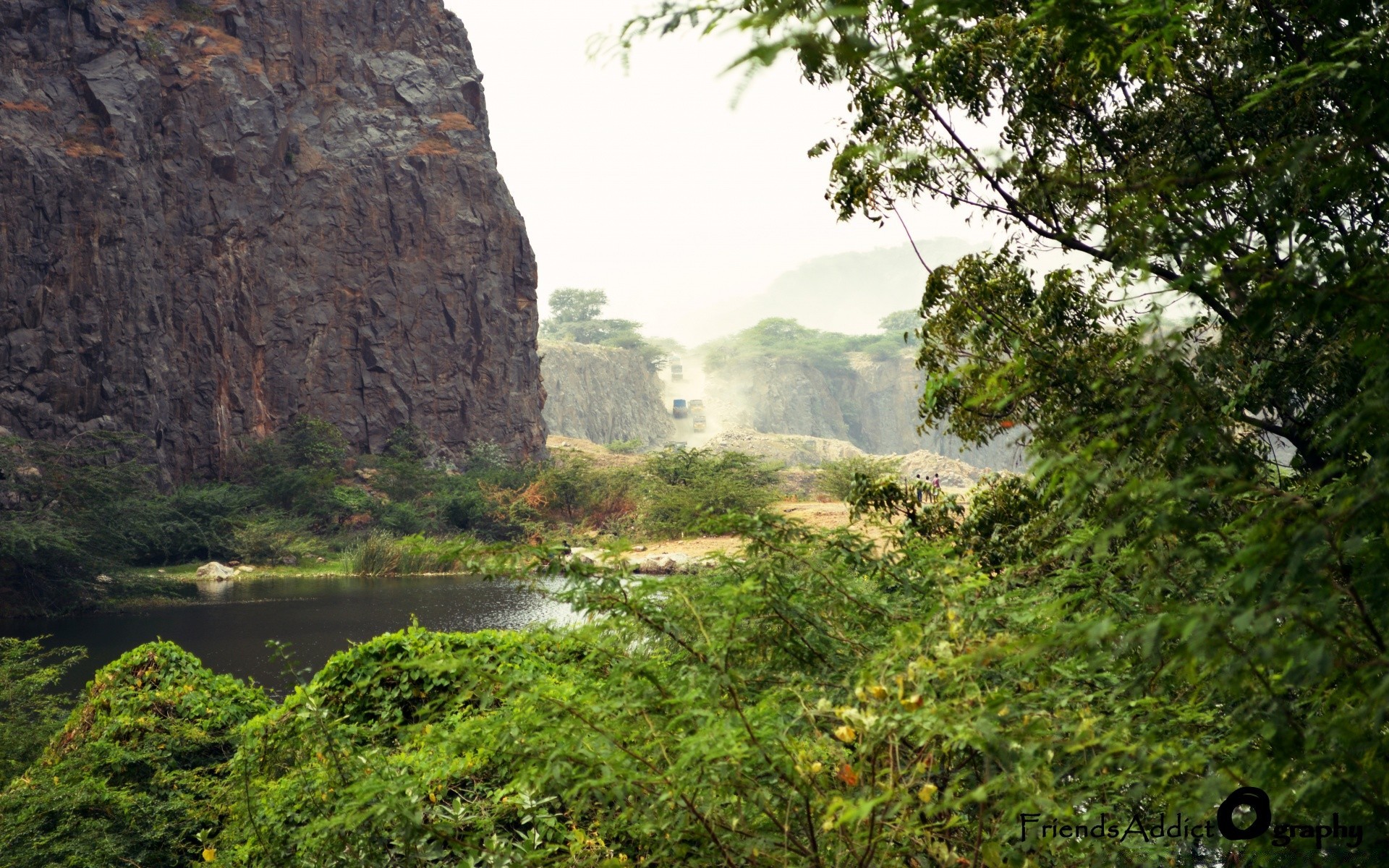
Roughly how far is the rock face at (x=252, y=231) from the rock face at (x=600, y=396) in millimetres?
20715

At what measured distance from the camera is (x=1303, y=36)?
11.9ft

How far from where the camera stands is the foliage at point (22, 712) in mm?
5785

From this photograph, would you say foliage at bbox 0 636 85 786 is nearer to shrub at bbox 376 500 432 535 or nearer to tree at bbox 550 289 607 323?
shrub at bbox 376 500 432 535

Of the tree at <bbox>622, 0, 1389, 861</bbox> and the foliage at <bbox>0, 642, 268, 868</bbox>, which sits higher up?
the tree at <bbox>622, 0, 1389, 861</bbox>

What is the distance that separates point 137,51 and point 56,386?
782cm

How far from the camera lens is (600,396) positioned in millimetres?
53281

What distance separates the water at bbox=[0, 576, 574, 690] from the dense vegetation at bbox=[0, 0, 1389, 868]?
5555 millimetres

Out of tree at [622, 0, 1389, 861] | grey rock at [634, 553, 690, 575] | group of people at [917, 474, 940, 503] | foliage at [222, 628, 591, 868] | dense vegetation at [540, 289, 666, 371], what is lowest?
grey rock at [634, 553, 690, 575]

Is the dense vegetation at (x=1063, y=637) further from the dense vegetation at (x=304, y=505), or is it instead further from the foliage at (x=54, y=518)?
the foliage at (x=54, y=518)

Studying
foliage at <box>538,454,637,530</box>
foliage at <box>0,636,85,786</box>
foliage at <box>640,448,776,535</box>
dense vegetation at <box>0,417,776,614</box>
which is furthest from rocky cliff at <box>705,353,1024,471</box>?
foliage at <box>0,636,85,786</box>

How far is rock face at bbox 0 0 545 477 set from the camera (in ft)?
65.4

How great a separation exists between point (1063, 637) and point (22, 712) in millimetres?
7094

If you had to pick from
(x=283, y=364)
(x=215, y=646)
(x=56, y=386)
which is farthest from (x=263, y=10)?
(x=215, y=646)

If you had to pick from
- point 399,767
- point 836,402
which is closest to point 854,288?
point 836,402
